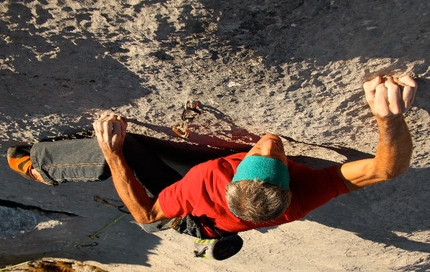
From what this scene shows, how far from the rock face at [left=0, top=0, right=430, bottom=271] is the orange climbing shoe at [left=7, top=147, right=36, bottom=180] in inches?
2.7

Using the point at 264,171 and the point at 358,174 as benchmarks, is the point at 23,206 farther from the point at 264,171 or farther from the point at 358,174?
the point at 358,174

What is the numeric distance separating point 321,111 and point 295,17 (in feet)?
1.65

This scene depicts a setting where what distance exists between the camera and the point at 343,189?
68.4 inches

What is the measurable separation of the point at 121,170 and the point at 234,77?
66cm

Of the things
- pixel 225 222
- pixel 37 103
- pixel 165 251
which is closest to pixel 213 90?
pixel 225 222

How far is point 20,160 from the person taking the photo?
226 centimetres

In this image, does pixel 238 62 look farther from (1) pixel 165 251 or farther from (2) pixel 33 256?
(2) pixel 33 256

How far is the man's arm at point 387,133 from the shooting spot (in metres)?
1.45

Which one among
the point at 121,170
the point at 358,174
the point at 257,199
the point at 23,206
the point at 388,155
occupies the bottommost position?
the point at 23,206

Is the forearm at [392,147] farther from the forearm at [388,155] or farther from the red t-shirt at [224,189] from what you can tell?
the red t-shirt at [224,189]

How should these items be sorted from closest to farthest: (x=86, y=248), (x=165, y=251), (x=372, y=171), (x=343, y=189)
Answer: (x=372, y=171), (x=343, y=189), (x=165, y=251), (x=86, y=248)

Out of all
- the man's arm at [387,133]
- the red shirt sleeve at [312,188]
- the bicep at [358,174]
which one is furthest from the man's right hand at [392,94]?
the red shirt sleeve at [312,188]

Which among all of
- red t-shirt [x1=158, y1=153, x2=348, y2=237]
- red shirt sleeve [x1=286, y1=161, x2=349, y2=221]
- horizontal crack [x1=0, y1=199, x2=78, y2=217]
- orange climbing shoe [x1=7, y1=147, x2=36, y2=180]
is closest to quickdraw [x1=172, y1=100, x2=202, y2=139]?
red t-shirt [x1=158, y1=153, x2=348, y2=237]

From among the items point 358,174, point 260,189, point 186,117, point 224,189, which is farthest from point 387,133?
point 186,117
